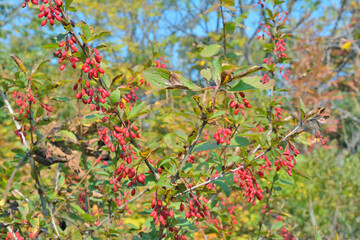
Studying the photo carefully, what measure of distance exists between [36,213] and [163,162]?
1207mm

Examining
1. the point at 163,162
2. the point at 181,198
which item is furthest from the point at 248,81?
the point at 181,198

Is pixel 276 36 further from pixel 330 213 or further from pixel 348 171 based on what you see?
pixel 348 171

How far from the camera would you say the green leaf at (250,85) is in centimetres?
99

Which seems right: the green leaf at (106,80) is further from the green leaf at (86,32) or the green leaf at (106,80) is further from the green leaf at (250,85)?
the green leaf at (250,85)

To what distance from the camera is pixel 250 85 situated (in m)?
1.01

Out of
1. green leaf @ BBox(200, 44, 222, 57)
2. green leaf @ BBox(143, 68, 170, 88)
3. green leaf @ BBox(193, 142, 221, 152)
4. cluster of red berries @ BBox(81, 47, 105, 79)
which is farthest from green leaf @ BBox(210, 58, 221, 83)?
green leaf @ BBox(200, 44, 222, 57)

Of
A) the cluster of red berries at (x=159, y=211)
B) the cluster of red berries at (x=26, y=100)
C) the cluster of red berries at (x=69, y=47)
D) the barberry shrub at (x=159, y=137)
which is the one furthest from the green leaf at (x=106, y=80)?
the cluster of red berries at (x=26, y=100)

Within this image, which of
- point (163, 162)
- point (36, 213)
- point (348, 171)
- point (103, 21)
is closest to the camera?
point (163, 162)

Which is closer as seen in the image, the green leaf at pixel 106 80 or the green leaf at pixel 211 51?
the green leaf at pixel 106 80

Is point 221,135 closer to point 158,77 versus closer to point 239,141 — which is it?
point 239,141

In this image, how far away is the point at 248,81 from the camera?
3.35 feet

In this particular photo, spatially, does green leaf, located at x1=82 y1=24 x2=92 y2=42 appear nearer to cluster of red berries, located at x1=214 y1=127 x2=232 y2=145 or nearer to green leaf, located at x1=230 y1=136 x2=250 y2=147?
cluster of red berries, located at x1=214 y1=127 x2=232 y2=145

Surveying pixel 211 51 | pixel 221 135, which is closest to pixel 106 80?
pixel 221 135

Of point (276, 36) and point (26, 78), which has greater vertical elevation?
point (26, 78)
